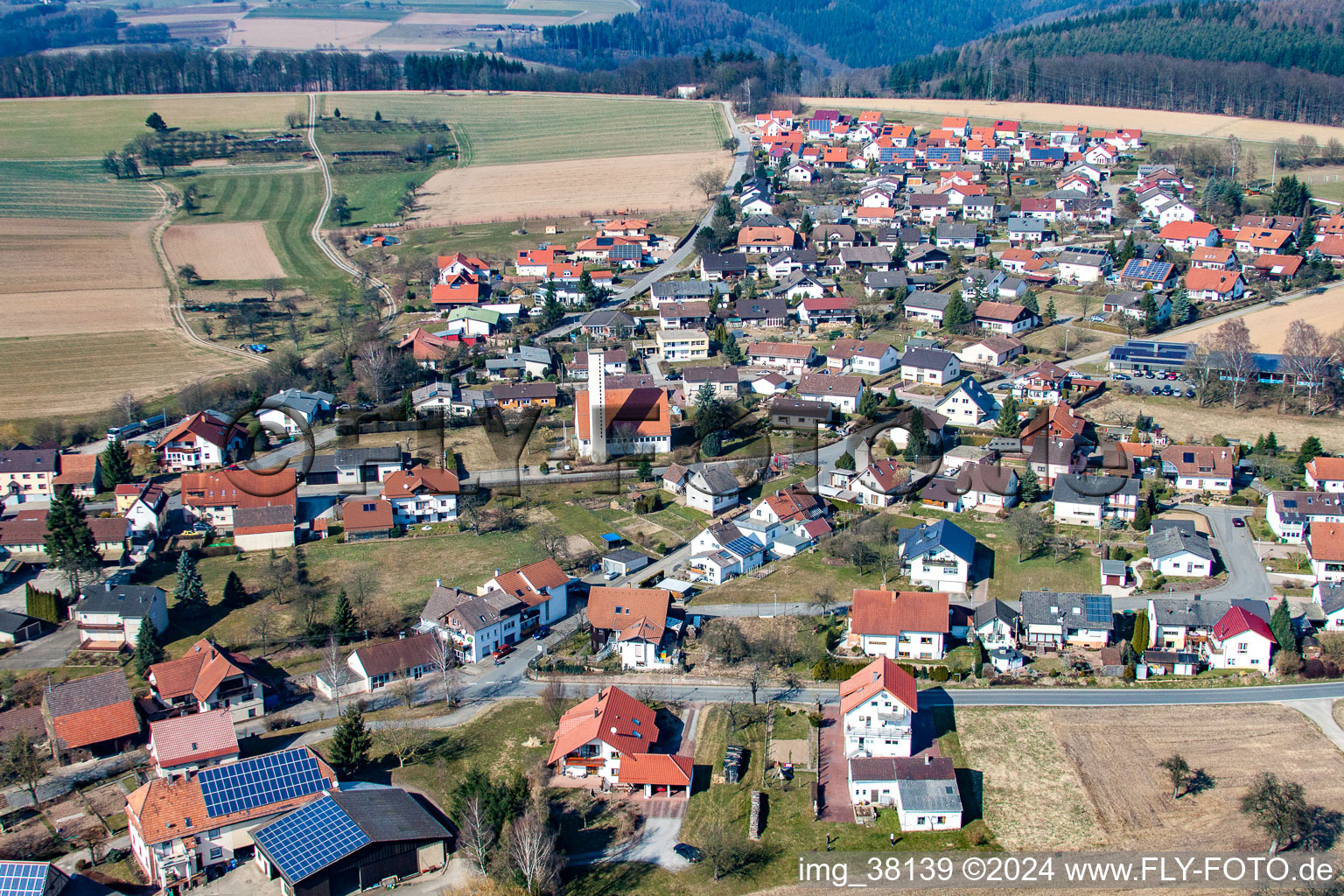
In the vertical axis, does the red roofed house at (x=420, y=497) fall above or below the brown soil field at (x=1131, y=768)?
above

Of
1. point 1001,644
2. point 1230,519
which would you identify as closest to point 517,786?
point 1001,644

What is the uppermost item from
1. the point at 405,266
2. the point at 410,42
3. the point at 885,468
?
the point at 410,42

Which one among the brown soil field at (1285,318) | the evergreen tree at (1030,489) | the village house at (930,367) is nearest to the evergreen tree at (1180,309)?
the brown soil field at (1285,318)

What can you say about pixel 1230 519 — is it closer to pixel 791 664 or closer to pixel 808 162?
pixel 791 664

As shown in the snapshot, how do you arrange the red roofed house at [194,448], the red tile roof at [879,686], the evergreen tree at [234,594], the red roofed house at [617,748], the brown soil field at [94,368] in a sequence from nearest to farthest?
the red roofed house at [617,748] < the red tile roof at [879,686] < the evergreen tree at [234,594] < the red roofed house at [194,448] < the brown soil field at [94,368]

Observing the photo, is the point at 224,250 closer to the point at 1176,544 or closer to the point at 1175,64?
the point at 1176,544

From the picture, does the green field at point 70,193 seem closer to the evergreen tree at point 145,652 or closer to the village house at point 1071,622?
the evergreen tree at point 145,652

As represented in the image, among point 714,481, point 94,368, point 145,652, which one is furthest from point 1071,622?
point 94,368
